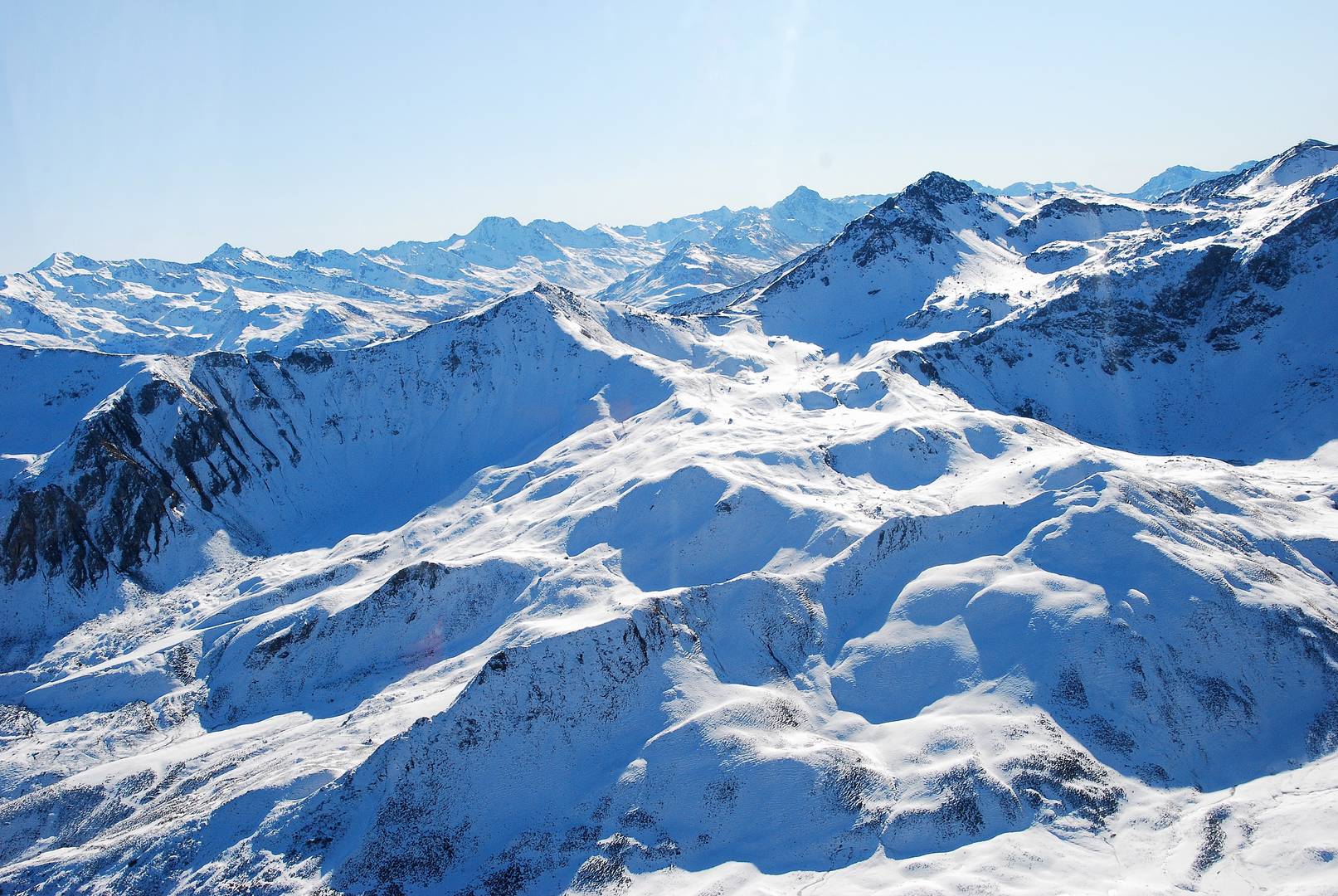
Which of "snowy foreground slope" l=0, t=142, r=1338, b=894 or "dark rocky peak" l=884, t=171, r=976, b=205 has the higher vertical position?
"dark rocky peak" l=884, t=171, r=976, b=205

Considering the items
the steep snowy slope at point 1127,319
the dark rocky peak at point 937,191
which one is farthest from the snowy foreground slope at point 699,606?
the dark rocky peak at point 937,191

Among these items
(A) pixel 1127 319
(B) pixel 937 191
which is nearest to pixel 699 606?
(A) pixel 1127 319

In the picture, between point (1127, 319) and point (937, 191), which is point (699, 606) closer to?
point (1127, 319)

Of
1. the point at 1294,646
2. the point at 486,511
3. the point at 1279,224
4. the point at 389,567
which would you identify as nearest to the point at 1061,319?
the point at 1279,224

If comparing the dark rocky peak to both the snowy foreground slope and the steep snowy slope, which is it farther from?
the snowy foreground slope

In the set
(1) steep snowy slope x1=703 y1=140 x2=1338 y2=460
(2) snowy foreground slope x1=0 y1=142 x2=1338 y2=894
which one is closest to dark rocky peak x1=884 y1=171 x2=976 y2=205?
(1) steep snowy slope x1=703 y1=140 x2=1338 y2=460

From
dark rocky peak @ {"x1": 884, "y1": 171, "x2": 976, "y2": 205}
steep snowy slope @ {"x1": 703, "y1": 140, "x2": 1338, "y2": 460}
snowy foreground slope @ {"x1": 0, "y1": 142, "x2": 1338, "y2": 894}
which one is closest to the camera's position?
snowy foreground slope @ {"x1": 0, "y1": 142, "x2": 1338, "y2": 894}

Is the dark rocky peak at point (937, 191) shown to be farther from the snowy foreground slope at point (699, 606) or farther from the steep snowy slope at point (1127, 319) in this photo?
the snowy foreground slope at point (699, 606)

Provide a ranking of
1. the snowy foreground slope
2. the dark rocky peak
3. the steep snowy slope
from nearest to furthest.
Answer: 1. the snowy foreground slope
2. the steep snowy slope
3. the dark rocky peak
